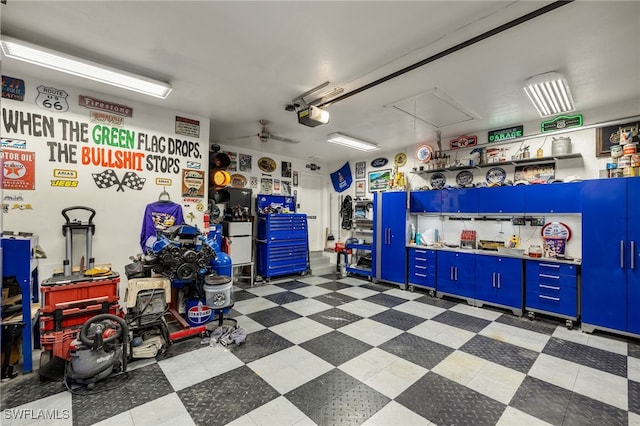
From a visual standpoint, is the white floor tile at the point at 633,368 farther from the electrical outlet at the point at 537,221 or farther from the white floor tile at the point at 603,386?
the electrical outlet at the point at 537,221

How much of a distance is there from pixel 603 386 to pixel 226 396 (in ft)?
10.6

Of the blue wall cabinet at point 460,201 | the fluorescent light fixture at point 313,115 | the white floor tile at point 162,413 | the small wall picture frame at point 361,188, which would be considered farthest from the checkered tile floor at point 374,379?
the small wall picture frame at point 361,188

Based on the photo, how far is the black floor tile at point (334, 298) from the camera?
15.0ft

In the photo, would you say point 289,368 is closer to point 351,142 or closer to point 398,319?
point 398,319

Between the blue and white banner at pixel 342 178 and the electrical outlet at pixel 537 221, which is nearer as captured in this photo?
the electrical outlet at pixel 537 221

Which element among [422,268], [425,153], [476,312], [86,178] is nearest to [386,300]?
[422,268]

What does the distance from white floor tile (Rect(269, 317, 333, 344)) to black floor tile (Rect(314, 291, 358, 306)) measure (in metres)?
0.85

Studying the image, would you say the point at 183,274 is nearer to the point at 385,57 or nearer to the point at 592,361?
the point at 385,57

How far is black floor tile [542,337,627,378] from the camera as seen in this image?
2.70 meters

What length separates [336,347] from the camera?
3035mm

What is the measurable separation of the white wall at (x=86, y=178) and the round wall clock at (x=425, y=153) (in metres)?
4.26

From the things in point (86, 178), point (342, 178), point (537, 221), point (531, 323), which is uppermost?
point (342, 178)

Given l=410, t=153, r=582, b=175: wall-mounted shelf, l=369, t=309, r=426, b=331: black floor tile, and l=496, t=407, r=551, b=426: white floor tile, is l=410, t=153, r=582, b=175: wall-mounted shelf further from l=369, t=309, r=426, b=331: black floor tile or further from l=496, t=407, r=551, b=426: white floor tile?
l=496, t=407, r=551, b=426: white floor tile

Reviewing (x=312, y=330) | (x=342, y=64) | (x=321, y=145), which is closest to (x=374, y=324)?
(x=312, y=330)
